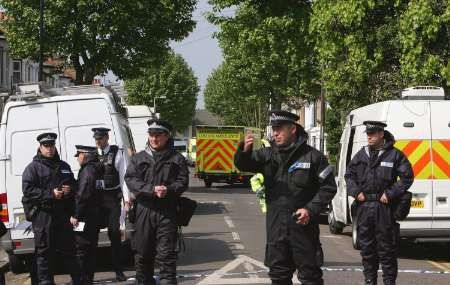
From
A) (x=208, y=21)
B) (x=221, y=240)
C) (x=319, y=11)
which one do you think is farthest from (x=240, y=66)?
(x=221, y=240)

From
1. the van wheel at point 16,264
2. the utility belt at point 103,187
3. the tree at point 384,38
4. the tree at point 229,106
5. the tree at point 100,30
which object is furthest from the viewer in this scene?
the tree at point 229,106

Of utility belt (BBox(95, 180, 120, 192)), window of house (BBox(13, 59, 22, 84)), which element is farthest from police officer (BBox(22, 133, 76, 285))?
window of house (BBox(13, 59, 22, 84))

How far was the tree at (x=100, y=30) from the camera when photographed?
103 feet

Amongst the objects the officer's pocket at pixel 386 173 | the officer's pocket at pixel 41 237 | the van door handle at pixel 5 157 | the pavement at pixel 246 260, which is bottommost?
the pavement at pixel 246 260

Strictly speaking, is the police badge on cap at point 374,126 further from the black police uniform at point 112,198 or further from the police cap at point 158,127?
the black police uniform at point 112,198

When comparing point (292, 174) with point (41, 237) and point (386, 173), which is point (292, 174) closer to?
point (386, 173)

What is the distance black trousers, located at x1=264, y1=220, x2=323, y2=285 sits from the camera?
21.4ft

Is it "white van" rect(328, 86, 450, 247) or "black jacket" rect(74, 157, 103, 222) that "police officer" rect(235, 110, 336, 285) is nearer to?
"black jacket" rect(74, 157, 103, 222)

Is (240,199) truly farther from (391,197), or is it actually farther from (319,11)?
(391,197)

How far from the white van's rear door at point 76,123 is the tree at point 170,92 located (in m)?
68.9

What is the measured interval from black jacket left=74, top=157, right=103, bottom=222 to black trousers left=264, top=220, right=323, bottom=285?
10.6 ft

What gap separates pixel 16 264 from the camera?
Result: 11141 mm

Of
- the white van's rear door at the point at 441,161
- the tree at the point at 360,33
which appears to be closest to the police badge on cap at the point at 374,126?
the white van's rear door at the point at 441,161

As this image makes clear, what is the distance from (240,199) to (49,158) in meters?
19.5
